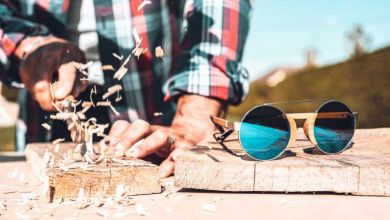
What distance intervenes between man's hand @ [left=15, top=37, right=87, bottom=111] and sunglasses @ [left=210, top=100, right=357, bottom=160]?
1.45 ft

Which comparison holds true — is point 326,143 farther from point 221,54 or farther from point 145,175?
point 221,54

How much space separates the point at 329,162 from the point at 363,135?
1.77 ft

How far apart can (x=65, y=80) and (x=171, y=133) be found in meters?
0.41

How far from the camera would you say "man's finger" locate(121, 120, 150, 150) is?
1.66 m

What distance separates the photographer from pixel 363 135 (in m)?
1.84

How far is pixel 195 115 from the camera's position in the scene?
6.72 ft

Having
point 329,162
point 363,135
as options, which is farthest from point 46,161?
point 363,135

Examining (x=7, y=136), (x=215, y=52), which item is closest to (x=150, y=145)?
(x=215, y=52)

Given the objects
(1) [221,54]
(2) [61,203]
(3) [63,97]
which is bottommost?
(2) [61,203]

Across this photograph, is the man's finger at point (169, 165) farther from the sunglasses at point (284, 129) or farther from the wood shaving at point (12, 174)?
the wood shaving at point (12, 174)

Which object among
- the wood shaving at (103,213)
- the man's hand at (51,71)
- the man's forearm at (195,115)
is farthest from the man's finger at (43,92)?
the wood shaving at (103,213)

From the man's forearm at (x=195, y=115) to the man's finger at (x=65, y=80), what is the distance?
1.44 feet

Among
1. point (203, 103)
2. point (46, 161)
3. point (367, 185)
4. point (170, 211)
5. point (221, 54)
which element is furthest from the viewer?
point (221, 54)

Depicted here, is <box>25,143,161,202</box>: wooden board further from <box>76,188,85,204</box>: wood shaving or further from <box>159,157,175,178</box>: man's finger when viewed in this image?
<box>159,157,175,178</box>: man's finger
